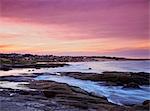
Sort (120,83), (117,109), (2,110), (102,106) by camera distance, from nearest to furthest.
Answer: (2,110) → (117,109) → (102,106) → (120,83)

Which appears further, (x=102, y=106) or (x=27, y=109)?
(x=102, y=106)

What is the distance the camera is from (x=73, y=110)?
20.3 m

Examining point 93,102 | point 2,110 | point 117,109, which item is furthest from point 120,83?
point 2,110

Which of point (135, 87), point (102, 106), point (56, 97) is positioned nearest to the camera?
point (102, 106)

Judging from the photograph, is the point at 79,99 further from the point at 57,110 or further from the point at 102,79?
the point at 102,79

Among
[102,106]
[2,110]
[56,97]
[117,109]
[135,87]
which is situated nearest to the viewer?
[2,110]

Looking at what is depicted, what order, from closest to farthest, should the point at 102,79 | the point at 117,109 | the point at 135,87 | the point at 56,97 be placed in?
1. the point at 117,109
2. the point at 56,97
3. the point at 135,87
4. the point at 102,79

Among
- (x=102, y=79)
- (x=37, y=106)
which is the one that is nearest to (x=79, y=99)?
(x=37, y=106)

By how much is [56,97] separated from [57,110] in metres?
6.80

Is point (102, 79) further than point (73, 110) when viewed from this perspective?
Yes

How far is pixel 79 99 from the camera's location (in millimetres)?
25594

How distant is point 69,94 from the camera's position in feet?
93.2

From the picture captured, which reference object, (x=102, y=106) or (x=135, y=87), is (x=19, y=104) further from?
(x=135, y=87)

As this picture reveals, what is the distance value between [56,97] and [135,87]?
62.2 feet
